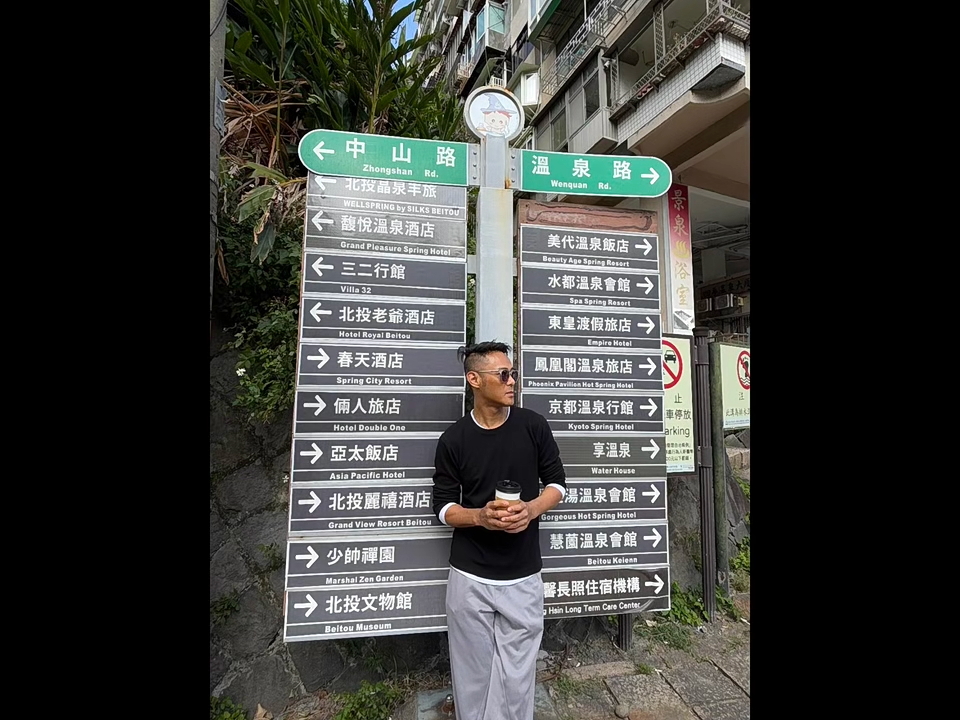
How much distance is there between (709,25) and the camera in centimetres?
589

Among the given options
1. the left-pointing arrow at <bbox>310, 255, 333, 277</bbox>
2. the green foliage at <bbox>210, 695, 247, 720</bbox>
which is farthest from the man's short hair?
the green foliage at <bbox>210, 695, 247, 720</bbox>

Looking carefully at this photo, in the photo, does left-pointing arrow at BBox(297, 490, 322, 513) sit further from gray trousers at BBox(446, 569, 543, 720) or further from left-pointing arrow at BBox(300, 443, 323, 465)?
gray trousers at BBox(446, 569, 543, 720)

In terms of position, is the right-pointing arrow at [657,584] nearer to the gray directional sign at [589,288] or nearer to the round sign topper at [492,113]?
the gray directional sign at [589,288]

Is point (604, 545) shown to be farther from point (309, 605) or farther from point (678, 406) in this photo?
point (309, 605)

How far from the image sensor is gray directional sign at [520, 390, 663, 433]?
3174mm

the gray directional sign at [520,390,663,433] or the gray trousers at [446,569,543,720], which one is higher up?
the gray directional sign at [520,390,663,433]

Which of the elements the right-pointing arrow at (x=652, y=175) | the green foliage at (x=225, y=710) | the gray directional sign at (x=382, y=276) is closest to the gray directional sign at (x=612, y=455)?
the gray directional sign at (x=382, y=276)

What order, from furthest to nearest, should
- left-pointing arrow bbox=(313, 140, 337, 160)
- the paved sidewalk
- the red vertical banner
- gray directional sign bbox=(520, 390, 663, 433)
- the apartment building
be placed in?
the red vertical banner → the apartment building → gray directional sign bbox=(520, 390, 663, 433) → the paved sidewalk → left-pointing arrow bbox=(313, 140, 337, 160)

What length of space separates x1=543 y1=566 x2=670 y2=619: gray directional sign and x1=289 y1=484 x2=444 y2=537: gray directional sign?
933 millimetres

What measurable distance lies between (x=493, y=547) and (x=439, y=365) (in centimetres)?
117


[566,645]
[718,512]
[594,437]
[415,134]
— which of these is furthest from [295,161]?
[718,512]

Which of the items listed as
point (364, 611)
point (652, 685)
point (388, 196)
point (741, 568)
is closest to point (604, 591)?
point (652, 685)

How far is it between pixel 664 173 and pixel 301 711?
435 centimetres

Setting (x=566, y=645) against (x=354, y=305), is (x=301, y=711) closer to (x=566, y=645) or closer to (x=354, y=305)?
(x=566, y=645)
